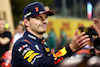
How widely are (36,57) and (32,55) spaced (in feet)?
0.20

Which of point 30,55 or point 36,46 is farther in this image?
point 36,46

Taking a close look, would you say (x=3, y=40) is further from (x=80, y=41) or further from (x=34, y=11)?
(x=80, y=41)

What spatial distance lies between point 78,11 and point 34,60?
1028 inches

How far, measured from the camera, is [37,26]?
226cm

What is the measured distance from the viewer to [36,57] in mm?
1823

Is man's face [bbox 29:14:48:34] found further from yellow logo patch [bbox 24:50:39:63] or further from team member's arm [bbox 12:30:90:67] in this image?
yellow logo patch [bbox 24:50:39:63]

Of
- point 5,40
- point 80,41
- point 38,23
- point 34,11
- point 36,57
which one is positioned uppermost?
point 34,11

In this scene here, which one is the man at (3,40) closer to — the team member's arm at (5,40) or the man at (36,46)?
the team member's arm at (5,40)

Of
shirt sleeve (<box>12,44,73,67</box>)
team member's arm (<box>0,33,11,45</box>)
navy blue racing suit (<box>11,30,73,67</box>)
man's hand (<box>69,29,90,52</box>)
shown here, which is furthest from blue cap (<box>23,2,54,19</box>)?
team member's arm (<box>0,33,11,45</box>)

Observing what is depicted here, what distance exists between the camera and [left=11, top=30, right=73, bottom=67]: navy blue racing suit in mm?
1766

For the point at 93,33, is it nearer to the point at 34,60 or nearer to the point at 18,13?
the point at 34,60

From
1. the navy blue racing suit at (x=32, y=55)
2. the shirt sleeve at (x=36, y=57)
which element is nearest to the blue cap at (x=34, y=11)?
the navy blue racing suit at (x=32, y=55)

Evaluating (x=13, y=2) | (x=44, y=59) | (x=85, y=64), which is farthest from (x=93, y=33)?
(x=13, y=2)

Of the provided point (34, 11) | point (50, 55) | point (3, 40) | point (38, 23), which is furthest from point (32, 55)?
point (3, 40)
